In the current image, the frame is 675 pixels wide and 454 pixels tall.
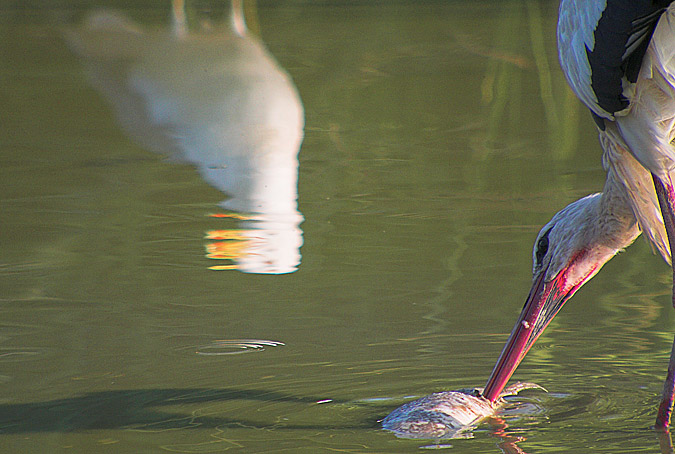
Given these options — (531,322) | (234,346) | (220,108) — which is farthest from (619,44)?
(220,108)

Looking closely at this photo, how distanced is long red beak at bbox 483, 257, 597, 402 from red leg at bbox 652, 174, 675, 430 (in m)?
0.34

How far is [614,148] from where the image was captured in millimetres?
3623

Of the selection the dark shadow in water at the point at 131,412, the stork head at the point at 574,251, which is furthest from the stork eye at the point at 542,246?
the dark shadow in water at the point at 131,412

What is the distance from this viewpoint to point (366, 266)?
4.80 m

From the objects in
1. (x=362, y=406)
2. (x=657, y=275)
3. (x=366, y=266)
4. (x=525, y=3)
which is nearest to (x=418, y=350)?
(x=362, y=406)

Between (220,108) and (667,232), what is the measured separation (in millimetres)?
4663

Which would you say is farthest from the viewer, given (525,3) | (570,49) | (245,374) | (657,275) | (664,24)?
(525,3)

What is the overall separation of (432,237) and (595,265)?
141cm

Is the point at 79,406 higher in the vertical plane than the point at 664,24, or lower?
lower

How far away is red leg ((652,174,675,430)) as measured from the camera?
3365 millimetres

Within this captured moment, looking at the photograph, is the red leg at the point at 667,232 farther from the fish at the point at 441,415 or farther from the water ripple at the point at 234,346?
the water ripple at the point at 234,346

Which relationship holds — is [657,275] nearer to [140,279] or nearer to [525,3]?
[140,279]

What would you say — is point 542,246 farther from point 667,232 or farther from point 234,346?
point 234,346

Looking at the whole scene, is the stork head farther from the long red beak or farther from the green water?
the green water
